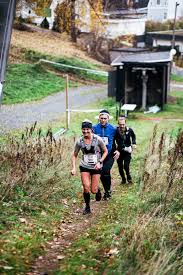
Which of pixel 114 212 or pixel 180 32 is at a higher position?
pixel 180 32

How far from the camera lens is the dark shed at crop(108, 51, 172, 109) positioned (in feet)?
94.5

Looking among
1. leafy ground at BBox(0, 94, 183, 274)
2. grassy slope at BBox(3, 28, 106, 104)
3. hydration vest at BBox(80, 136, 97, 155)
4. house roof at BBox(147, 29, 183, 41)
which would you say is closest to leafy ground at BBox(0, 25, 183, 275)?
leafy ground at BBox(0, 94, 183, 274)

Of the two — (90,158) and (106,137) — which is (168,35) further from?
(90,158)

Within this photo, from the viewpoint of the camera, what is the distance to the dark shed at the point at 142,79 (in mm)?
28797

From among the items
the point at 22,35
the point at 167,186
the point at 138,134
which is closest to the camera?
the point at 167,186

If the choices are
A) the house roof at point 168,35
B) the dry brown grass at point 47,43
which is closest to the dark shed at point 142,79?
the dry brown grass at point 47,43

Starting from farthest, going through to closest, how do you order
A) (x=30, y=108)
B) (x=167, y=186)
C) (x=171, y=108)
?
(x=171, y=108)
(x=30, y=108)
(x=167, y=186)

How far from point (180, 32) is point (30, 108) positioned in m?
28.1

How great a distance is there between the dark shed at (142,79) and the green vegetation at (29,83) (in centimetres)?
405

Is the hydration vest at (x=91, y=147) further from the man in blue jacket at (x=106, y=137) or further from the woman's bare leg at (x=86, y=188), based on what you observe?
the man in blue jacket at (x=106, y=137)

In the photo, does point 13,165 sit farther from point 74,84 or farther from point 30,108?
point 74,84

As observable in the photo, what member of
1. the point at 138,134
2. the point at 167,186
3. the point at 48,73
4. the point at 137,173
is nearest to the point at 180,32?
the point at 48,73

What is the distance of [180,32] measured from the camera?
4975cm

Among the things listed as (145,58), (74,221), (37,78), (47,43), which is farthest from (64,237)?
(47,43)
